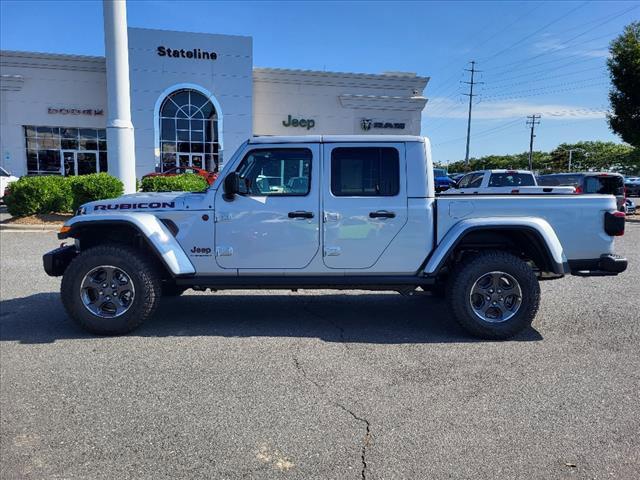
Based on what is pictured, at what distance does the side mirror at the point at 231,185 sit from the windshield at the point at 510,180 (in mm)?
11760

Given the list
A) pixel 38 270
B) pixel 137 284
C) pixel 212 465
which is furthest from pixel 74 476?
pixel 38 270

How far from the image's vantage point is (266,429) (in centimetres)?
325

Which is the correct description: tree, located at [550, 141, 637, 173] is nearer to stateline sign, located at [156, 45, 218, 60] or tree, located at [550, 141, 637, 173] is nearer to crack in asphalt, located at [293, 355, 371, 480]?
stateline sign, located at [156, 45, 218, 60]

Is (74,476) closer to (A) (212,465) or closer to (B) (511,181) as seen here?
(A) (212,465)

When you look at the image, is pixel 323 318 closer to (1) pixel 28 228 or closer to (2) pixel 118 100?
(1) pixel 28 228

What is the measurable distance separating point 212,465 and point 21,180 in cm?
1453

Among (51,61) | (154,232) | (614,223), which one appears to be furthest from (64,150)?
(614,223)

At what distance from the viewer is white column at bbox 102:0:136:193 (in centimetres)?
1554

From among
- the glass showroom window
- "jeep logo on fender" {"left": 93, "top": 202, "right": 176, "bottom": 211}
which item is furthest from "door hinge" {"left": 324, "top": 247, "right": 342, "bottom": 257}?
the glass showroom window

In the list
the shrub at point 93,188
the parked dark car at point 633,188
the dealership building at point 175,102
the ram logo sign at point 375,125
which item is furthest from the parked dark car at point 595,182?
the parked dark car at point 633,188

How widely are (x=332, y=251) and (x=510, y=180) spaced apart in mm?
11813

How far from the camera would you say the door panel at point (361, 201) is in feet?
16.4

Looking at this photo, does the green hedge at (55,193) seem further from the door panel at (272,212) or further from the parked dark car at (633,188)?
the parked dark car at (633,188)

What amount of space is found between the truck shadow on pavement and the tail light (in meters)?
1.27
